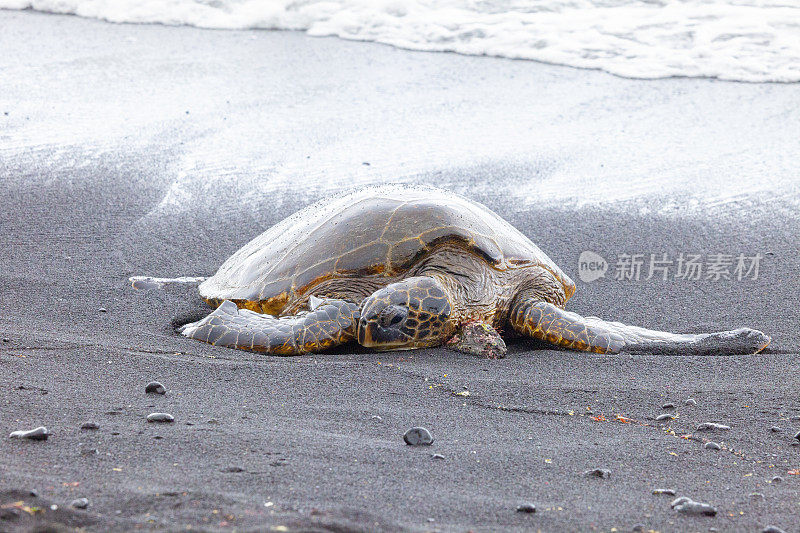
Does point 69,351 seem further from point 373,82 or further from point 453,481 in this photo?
point 373,82

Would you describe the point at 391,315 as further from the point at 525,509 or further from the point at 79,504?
the point at 79,504

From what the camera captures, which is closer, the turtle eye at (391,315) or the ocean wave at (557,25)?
the turtle eye at (391,315)

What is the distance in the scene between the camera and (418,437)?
2670mm

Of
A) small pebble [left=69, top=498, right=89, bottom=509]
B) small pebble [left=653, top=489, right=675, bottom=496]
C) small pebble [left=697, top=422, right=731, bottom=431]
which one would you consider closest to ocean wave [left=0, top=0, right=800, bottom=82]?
small pebble [left=697, top=422, right=731, bottom=431]

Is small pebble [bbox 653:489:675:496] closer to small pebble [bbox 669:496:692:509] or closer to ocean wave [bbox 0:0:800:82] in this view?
small pebble [bbox 669:496:692:509]

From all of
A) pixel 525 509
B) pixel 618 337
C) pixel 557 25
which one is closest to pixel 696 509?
pixel 525 509

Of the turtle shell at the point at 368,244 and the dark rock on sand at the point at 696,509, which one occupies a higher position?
the turtle shell at the point at 368,244

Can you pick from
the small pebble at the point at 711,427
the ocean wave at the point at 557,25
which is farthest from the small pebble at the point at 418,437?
the ocean wave at the point at 557,25

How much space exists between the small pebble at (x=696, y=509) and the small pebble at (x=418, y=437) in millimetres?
806

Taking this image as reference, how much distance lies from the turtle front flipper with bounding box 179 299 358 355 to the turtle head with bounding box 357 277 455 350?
0.34 feet

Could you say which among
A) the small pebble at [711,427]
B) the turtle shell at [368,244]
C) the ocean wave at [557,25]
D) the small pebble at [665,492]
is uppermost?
the ocean wave at [557,25]

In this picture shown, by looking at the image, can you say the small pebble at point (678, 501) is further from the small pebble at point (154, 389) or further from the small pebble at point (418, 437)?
the small pebble at point (154, 389)

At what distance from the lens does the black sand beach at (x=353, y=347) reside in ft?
7.27

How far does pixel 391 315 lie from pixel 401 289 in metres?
0.15
